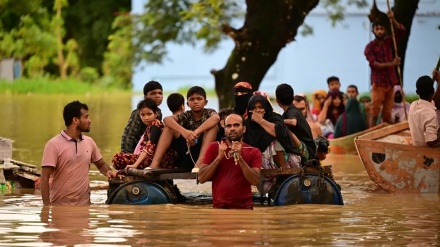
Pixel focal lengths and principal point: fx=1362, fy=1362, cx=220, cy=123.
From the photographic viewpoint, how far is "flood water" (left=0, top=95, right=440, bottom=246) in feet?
37.2

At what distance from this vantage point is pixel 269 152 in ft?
45.6

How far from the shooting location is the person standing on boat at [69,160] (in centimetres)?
1303

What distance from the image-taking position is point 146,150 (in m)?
14.1

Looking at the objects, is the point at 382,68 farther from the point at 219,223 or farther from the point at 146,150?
the point at 219,223

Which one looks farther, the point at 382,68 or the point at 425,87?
the point at 382,68

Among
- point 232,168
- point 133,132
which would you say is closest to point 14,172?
point 133,132

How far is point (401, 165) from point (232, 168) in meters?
3.66

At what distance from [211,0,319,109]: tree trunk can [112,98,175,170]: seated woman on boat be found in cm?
1198

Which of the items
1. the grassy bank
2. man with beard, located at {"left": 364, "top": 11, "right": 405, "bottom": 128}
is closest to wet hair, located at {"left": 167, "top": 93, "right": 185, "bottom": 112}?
man with beard, located at {"left": 364, "top": 11, "right": 405, "bottom": 128}

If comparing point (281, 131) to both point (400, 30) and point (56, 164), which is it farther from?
point (400, 30)

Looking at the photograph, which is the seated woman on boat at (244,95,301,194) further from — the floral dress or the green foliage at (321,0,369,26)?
the green foliage at (321,0,369,26)

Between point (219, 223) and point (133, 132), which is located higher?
point (133, 132)

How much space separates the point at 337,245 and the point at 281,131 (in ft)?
9.14

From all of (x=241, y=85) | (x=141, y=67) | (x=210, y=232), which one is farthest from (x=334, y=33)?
(x=210, y=232)
